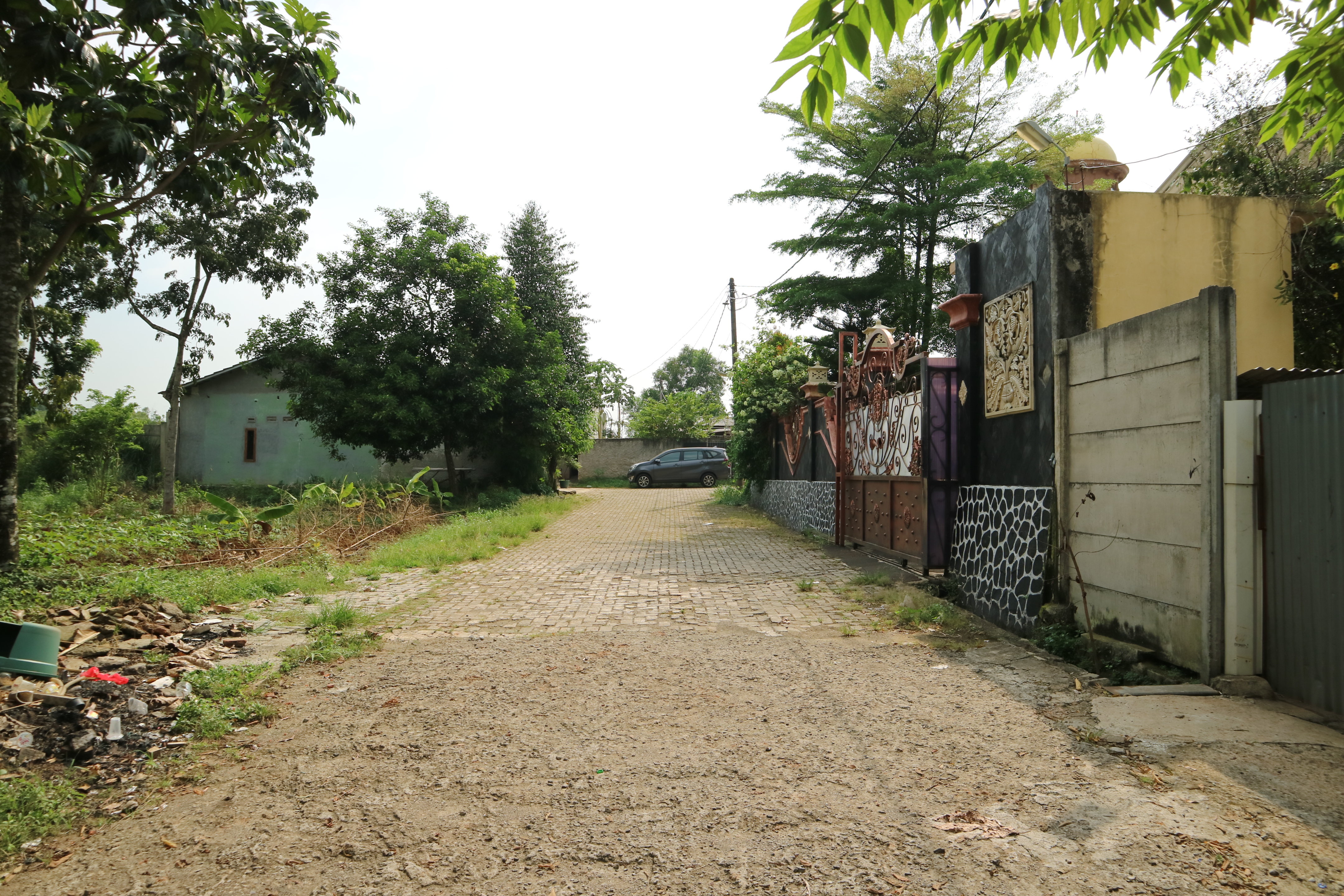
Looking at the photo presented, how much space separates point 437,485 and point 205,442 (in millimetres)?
11285

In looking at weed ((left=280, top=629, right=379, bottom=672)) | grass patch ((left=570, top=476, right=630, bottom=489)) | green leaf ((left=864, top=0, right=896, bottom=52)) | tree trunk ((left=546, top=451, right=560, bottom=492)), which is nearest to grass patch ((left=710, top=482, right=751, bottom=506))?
tree trunk ((left=546, top=451, right=560, bottom=492))

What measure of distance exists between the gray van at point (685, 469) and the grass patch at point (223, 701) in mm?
26192

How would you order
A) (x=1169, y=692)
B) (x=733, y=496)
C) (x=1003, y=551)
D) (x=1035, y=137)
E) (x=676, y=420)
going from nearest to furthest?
1. (x=1169, y=692)
2. (x=1003, y=551)
3. (x=1035, y=137)
4. (x=733, y=496)
5. (x=676, y=420)

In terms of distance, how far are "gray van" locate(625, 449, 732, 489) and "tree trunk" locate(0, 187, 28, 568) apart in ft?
82.4

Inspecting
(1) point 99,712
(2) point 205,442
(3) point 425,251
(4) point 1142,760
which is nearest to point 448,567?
(1) point 99,712

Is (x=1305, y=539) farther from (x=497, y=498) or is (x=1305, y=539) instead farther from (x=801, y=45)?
(x=497, y=498)

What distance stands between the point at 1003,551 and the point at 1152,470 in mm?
1995

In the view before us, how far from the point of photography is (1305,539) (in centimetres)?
399

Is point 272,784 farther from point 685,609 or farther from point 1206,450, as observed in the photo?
point 1206,450

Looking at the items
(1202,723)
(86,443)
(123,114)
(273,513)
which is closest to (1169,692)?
(1202,723)

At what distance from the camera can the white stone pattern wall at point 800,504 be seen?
12891 mm

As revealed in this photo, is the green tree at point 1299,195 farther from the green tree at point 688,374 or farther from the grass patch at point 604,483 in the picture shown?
the green tree at point 688,374

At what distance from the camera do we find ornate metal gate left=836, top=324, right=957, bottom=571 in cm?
819

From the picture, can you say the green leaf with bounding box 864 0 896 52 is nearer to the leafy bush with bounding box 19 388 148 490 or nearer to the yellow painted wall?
the yellow painted wall
